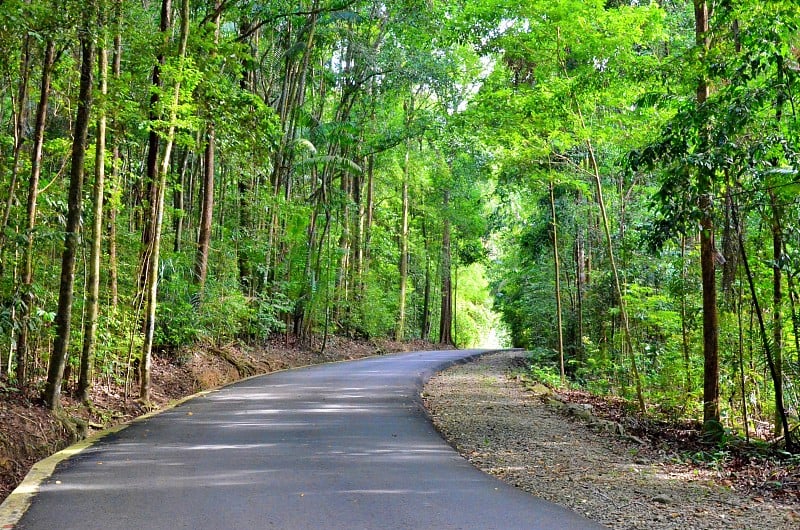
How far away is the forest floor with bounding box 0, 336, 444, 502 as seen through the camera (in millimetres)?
8266

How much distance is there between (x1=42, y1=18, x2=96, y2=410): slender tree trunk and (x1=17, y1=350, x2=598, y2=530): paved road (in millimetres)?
1132

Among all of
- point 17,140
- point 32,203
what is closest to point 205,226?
point 32,203

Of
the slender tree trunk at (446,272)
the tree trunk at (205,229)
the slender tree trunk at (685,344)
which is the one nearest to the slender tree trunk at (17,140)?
the tree trunk at (205,229)

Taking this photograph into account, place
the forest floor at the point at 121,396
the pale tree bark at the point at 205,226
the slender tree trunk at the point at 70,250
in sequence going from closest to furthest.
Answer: the forest floor at the point at 121,396 < the slender tree trunk at the point at 70,250 < the pale tree bark at the point at 205,226

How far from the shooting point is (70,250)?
9977mm

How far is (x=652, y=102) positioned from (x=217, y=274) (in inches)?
540

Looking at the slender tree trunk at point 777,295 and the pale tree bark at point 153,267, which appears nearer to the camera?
the slender tree trunk at point 777,295

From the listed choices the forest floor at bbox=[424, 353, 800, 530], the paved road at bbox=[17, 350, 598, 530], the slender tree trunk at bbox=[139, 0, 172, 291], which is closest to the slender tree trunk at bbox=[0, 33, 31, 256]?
the slender tree trunk at bbox=[139, 0, 172, 291]

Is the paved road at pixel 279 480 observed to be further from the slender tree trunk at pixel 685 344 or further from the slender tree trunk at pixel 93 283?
the slender tree trunk at pixel 685 344

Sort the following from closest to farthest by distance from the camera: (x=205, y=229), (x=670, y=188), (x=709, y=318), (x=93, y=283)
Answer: (x=670, y=188), (x=93, y=283), (x=709, y=318), (x=205, y=229)

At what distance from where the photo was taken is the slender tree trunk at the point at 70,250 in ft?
32.3

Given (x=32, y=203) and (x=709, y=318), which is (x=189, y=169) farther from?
(x=709, y=318)

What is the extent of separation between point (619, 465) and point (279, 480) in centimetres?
411

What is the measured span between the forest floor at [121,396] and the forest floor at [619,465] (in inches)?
208
